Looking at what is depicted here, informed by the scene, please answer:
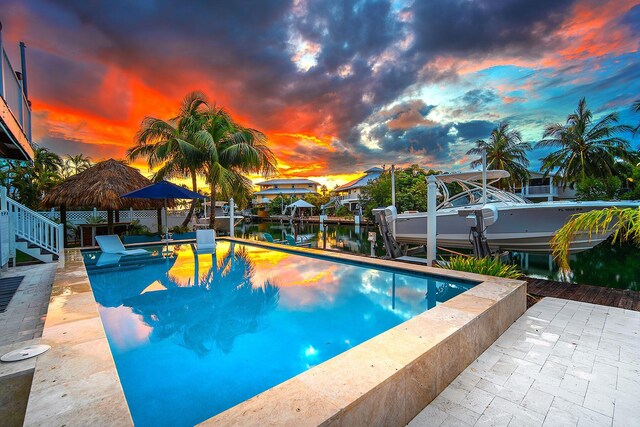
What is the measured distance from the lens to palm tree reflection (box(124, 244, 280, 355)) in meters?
3.95

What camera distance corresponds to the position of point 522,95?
12.7 m

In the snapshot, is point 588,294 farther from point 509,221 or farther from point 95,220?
point 95,220

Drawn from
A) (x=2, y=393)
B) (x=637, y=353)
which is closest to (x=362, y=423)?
(x=2, y=393)

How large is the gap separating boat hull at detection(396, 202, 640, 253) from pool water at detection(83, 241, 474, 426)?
4.29m

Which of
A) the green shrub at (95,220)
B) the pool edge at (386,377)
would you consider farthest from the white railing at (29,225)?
the pool edge at (386,377)

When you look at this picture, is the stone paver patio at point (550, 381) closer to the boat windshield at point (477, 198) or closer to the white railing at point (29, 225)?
the boat windshield at point (477, 198)

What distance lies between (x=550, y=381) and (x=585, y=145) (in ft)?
88.9

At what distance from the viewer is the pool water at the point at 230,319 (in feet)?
9.15

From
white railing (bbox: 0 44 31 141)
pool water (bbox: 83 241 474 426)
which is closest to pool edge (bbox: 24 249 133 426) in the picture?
pool water (bbox: 83 241 474 426)

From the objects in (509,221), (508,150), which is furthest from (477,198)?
(508,150)

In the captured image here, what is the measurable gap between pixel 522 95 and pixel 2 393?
1703 cm

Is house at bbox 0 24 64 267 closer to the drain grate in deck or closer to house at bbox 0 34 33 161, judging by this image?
house at bbox 0 34 33 161

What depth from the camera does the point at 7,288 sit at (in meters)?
5.04

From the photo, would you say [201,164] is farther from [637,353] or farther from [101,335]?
[637,353]
